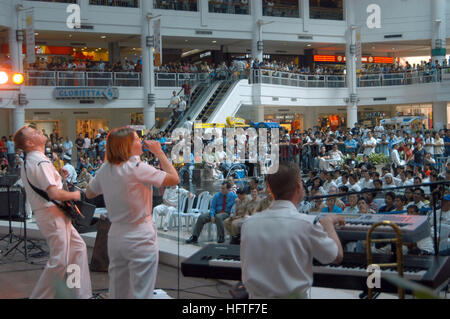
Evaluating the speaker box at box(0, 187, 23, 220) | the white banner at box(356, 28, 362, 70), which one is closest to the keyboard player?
the speaker box at box(0, 187, 23, 220)

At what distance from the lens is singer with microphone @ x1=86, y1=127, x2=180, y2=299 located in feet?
12.6

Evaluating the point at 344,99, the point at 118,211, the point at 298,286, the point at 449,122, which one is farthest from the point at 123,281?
the point at 449,122

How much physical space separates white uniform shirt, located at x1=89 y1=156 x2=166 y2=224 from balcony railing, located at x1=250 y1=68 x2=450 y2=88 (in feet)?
88.5

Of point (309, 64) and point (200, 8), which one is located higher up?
point (200, 8)

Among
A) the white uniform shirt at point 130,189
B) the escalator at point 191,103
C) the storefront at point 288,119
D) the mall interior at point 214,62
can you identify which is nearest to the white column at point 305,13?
the mall interior at point 214,62

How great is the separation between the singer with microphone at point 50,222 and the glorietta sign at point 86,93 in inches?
940

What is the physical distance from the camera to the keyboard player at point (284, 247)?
9.44 feet

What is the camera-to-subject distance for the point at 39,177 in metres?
4.51

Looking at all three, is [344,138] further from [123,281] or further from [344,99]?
[123,281]

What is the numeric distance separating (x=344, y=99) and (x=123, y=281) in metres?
32.7

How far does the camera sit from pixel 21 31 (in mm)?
26672

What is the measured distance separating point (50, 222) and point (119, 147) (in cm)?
113

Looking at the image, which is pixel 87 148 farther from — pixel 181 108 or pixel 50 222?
pixel 50 222

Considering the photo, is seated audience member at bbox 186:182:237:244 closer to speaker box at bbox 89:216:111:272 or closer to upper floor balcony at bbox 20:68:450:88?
speaker box at bbox 89:216:111:272
